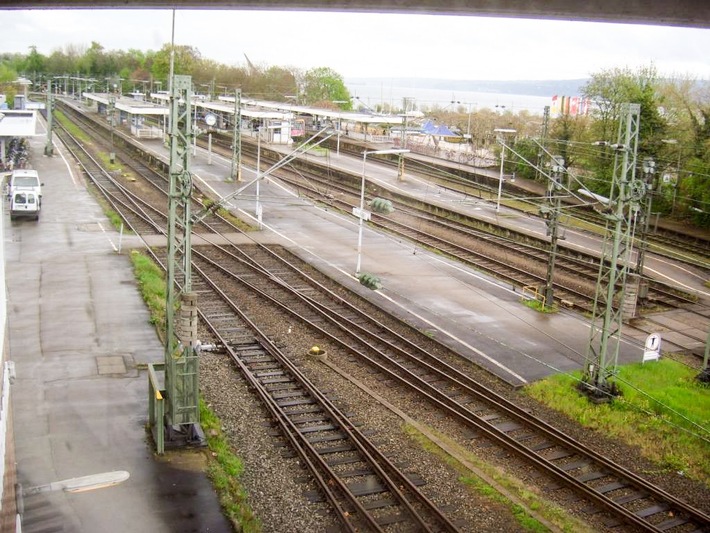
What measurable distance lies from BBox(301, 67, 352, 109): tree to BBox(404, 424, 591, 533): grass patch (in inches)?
2554

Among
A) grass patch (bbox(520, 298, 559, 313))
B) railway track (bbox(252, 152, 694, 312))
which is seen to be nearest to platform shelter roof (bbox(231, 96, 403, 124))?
railway track (bbox(252, 152, 694, 312))

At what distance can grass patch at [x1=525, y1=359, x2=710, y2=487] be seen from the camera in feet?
41.8

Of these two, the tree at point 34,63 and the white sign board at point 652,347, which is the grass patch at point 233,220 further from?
the tree at point 34,63

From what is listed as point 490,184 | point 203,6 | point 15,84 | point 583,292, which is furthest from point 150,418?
point 15,84

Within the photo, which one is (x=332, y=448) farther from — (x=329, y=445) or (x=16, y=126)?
(x=16, y=126)

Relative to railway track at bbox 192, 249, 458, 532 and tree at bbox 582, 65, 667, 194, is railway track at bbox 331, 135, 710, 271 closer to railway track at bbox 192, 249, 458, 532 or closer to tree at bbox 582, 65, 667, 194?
tree at bbox 582, 65, 667, 194

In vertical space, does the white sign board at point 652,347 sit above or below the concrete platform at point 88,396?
above

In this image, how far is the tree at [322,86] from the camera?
247ft

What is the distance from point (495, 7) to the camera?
895 centimetres

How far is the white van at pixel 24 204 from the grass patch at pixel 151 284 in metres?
6.93

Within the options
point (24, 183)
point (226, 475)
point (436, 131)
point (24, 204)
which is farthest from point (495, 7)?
point (436, 131)

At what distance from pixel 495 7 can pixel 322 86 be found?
225 ft

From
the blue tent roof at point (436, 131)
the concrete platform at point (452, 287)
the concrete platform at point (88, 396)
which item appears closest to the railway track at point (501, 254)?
the concrete platform at point (452, 287)

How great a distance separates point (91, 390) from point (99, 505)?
13.8 feet
